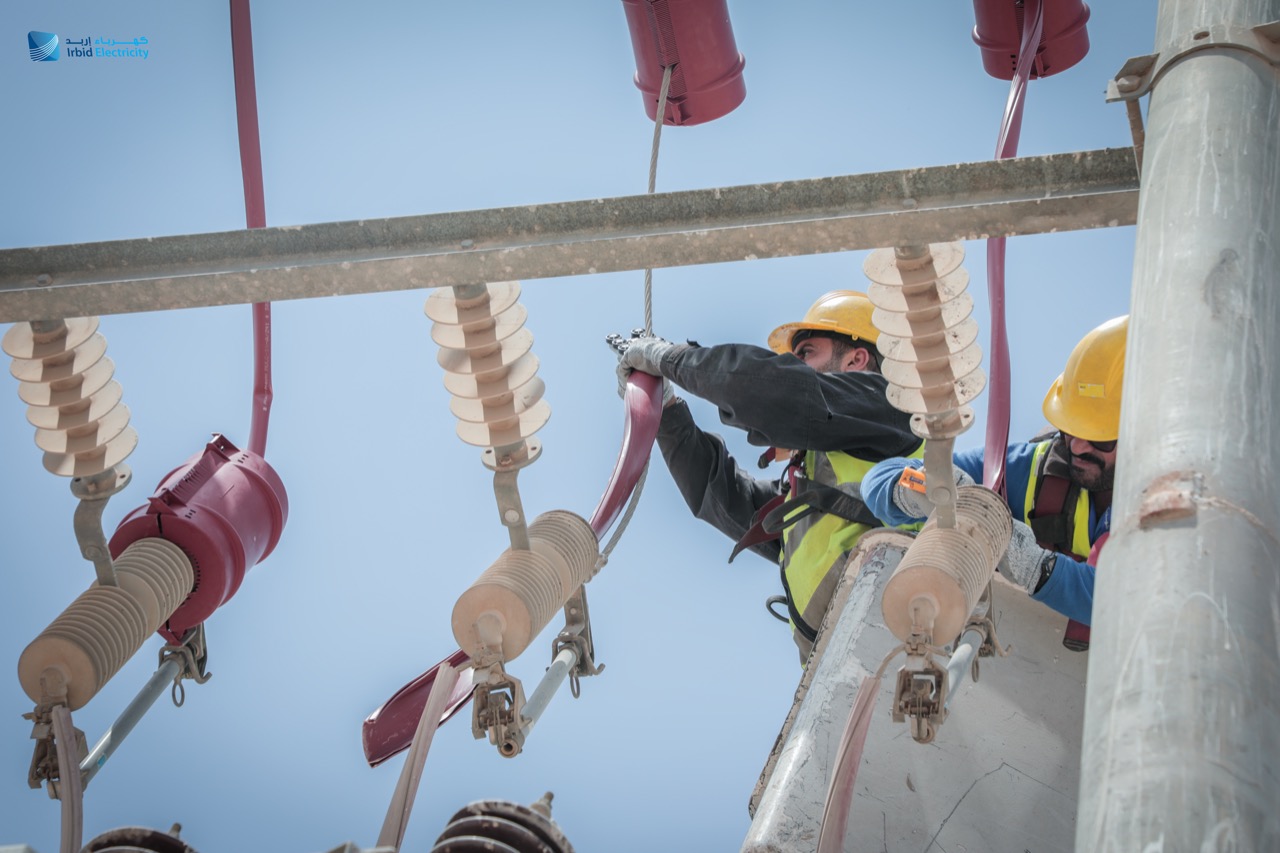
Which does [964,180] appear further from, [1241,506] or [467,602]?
[467,602]

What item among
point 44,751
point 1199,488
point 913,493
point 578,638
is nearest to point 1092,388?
point 913,493

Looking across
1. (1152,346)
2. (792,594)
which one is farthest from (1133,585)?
(792,594)

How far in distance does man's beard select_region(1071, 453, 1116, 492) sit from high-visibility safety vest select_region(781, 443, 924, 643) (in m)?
0.63

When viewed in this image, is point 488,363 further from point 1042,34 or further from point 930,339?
point 1042,34

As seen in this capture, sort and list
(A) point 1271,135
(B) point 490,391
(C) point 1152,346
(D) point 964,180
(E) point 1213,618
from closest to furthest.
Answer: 1. (E) point 1213,618
2. (C) point 1152,346
3. (A) point 1271,135
4. (D) point 964,180
5. (B) point 490,391

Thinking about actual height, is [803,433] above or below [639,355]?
below

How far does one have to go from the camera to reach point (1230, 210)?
2287 millimetres

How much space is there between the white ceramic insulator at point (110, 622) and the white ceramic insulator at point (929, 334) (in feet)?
6.15

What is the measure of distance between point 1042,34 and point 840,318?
4.75 ft

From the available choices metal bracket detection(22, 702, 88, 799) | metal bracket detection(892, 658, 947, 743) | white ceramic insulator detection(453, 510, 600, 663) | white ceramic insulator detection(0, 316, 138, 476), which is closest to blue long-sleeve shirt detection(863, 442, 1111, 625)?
metal bracket detection(892, 658, 947, 743)

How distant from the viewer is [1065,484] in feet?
17.2

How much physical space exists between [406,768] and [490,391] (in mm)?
826

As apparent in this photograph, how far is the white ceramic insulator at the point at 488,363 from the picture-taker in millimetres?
3150

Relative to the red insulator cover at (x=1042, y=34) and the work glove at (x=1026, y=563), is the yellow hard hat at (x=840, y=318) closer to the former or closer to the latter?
the red insulator cover at (x=1042, y=34)
